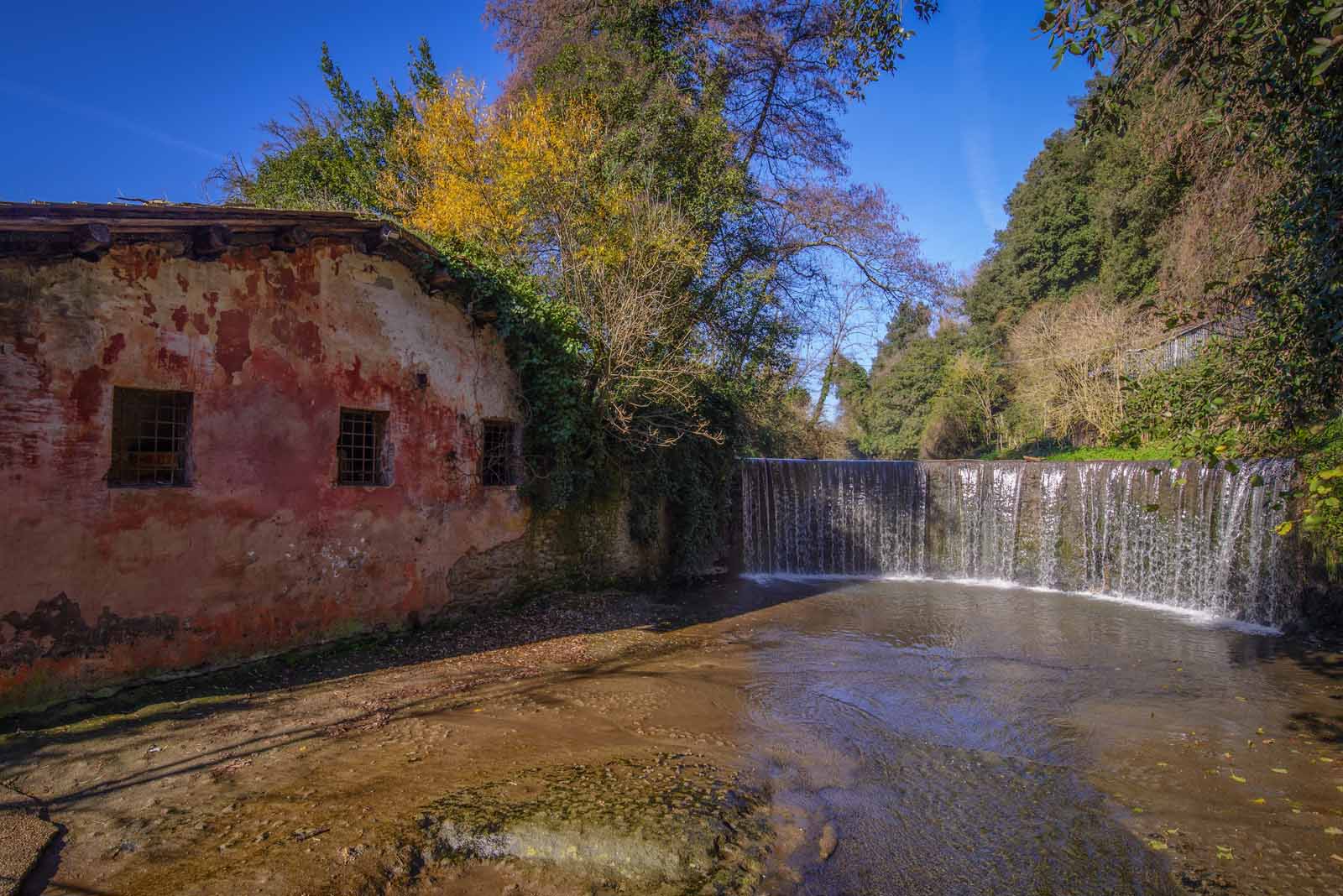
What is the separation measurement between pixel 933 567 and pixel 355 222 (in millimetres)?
13697

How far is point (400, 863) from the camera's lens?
→ 399 centimetres

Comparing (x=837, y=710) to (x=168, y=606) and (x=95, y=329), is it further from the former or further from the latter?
(x=95, y=329)

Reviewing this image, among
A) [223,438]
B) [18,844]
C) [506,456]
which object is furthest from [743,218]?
Result: [18,844]

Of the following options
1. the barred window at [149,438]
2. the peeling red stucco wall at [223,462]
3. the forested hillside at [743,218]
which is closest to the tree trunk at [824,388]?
the forested hillside at [743,218]

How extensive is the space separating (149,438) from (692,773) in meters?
6.20

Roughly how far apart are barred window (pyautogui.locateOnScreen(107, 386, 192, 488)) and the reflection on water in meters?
6.13

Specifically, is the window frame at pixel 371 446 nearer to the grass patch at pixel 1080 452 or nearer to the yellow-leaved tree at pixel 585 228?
the yellow-leaved tree at pixel 585 228

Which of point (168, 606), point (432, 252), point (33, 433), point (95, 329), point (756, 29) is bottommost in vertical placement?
point (168, 606)

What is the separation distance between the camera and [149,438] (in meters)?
7.30

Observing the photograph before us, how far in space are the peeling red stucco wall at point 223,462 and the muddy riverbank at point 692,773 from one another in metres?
0.59

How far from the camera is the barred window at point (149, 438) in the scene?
7.08 meters

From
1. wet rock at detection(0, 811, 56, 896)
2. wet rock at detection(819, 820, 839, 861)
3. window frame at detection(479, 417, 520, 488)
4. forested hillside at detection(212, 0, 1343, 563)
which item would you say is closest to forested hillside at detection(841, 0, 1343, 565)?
forested hillside at detection(212, 0, 1343, 563)

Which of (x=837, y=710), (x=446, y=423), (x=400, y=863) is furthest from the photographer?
(x=446, y=423)

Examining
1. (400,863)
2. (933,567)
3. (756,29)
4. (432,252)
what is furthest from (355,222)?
(933,567)
